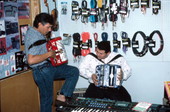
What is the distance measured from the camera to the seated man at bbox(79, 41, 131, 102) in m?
3.69

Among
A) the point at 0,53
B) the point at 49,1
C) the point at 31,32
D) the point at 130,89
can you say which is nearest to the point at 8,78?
the point at 0,53

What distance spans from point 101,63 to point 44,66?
942mm

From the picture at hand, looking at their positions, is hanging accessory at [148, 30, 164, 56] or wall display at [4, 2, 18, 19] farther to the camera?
hanging accessory at [148, 30, 164, 56]

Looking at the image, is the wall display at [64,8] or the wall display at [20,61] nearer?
the wall display at [20,61]

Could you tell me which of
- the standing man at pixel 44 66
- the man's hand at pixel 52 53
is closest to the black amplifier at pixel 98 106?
the standing man at pixel 44 66

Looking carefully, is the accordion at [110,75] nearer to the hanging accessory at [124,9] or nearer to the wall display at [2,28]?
the hanging accessory at [124,9]

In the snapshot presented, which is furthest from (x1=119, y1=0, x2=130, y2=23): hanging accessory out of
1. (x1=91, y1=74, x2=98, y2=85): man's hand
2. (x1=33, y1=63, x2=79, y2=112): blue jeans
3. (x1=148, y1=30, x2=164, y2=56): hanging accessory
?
(x1=33, y1=63, x2=79, y2=112): blue jeans

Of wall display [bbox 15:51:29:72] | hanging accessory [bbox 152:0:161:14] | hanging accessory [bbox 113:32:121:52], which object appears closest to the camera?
wall display [bbox 15:51:29:72]

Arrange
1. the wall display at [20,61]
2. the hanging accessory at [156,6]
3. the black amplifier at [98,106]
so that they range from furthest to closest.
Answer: the hanging accessory at [156,6]
the wall display at [20,61]
the black amplifier at [98,106]

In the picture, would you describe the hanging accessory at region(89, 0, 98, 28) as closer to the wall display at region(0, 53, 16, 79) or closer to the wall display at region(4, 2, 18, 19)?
the wall display at region(4, 2, 18, 19)

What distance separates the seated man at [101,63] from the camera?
12.1 ft

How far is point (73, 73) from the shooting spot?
354cm

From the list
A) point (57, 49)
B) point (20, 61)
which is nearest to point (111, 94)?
point (57, 49)

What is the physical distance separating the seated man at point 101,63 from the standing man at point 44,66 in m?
0.40
